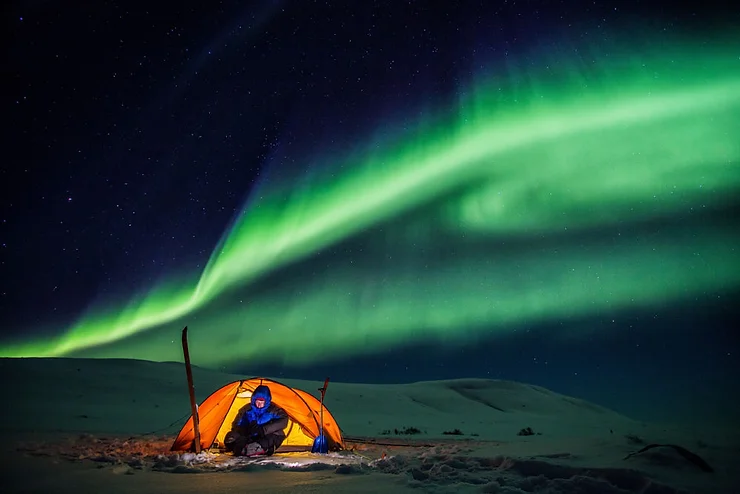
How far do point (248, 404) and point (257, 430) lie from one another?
115cm

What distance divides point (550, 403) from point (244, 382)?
1512 inches

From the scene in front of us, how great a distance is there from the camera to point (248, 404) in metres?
12.5

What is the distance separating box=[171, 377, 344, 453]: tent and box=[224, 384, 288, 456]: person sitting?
102cm

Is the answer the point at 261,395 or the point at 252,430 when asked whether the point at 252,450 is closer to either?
the point at 252,430

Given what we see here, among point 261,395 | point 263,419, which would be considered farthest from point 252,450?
point 261,395

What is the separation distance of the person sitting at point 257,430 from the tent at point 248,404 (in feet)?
3.35

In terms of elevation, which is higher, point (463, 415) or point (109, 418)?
point (109, 418)

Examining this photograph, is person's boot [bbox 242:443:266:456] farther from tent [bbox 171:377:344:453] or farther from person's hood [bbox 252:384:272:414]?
tent [bbox 171:377:344:453]

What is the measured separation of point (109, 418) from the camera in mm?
20609

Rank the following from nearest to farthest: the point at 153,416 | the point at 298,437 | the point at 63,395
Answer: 1. the point at 298,437
2. the point at 153,416
3. the point at 63,395

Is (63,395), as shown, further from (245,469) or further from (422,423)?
(245,469)

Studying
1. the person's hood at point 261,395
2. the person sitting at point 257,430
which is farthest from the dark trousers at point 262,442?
the person's hood at point 261,395

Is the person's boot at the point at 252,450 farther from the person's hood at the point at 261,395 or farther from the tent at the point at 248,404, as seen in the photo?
the tent at the point at 248,404

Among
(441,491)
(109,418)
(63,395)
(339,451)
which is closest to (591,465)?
(441,491)
